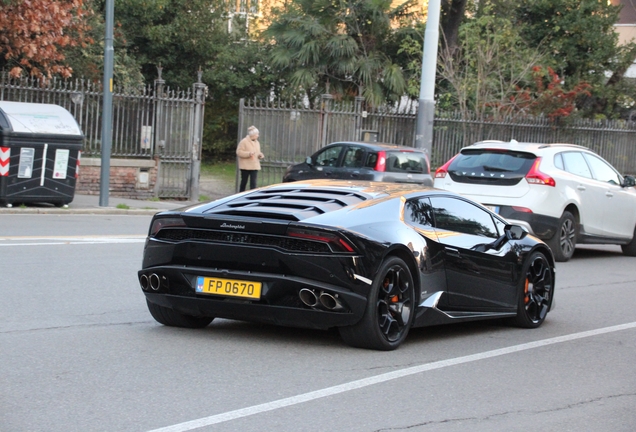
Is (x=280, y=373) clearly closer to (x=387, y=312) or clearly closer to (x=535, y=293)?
(x=387, y=312)

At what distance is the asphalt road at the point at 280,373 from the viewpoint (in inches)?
207

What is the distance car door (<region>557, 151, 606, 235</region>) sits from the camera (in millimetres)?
14797

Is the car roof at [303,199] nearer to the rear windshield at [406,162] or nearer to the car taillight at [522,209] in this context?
the car taillight at [522,209]

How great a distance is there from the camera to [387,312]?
7.06 meters

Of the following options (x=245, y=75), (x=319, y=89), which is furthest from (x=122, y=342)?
(x=245, y=75)

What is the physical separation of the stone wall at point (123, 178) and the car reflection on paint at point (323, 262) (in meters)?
14.3

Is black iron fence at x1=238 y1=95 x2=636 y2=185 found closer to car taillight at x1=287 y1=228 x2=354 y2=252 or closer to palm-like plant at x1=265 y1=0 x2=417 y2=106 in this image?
palm-like plant at x1=265 y1=0 x2=417 y2=106

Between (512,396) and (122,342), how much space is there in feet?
9.33

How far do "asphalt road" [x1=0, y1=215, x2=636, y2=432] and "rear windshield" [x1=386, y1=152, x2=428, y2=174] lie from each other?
10.3 meters

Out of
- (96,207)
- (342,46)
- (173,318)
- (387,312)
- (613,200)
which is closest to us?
(387,312)

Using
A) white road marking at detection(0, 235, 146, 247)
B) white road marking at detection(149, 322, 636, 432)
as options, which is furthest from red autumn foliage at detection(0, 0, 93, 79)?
white road marking at detection(149, 322, 636, 432)

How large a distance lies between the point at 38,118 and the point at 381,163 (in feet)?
22.4

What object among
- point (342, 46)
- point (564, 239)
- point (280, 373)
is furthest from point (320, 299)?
point (342, 46)

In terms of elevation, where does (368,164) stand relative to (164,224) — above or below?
above
